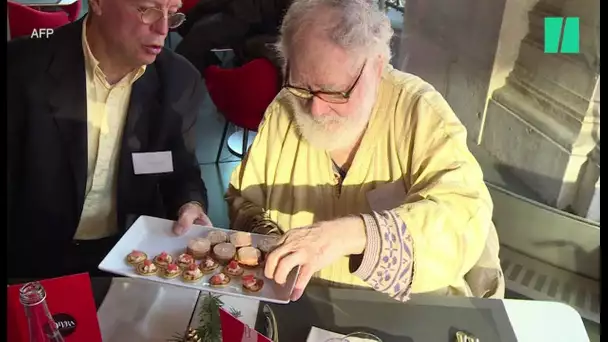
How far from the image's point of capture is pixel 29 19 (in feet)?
3.78

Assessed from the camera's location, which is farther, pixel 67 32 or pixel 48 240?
pixel 48 240

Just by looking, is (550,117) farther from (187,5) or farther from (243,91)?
(187,5)

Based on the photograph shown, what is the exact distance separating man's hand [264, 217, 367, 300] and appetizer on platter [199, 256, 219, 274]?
135mm

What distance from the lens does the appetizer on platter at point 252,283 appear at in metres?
1.03

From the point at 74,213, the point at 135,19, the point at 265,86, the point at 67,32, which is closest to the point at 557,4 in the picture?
the point at 265,86

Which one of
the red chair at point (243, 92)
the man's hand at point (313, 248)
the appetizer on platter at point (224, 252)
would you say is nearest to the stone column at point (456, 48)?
the red chair at point (243, 92)

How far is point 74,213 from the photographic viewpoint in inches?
50.6

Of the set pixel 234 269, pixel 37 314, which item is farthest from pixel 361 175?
pixel 37 314

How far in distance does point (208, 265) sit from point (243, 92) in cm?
38

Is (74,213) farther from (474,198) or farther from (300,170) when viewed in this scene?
(474,198)

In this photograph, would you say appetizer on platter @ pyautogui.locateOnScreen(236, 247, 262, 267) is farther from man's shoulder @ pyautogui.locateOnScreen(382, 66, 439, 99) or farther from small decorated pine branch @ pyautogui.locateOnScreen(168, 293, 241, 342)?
man's shoulder @ pyautogui.locateOnScreen(382, 66, 439, 99)

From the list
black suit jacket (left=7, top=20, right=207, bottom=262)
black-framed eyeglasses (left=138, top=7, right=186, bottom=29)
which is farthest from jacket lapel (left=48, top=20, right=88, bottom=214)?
black-framed eyeglasses (left=138, top=7, right=186, bottom=29)

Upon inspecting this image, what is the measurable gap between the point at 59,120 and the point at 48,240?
0.29 metres

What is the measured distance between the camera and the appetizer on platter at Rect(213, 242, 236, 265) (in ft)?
3.58
